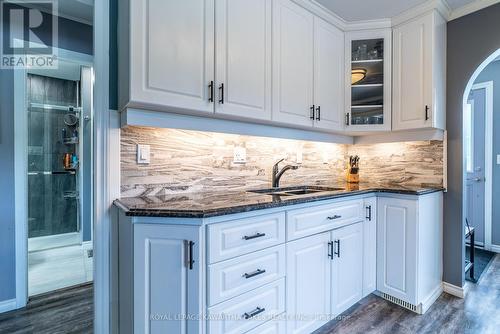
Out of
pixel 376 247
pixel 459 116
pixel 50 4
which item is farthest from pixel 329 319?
pixel 50 4

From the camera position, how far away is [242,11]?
5.28 ft

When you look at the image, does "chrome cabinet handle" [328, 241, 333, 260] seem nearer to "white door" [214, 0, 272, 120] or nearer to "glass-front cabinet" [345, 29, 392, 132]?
"white door" [214, 0, 272, 120]

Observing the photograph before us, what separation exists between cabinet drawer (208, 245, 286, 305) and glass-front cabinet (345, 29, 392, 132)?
1.53 metres

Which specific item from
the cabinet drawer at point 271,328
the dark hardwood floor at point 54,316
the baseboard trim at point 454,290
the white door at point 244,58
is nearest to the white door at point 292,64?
the white door at point 244,58

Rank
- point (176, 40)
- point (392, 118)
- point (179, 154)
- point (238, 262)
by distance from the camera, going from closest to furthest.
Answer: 1. point (238, 262)
2. point (176, 40)
3. point (179, 154)
4. point (392, 118)

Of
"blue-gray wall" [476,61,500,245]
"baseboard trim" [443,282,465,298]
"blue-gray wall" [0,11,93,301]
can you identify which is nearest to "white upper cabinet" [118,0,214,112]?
"blue-gray wall" [0,11,93,301]

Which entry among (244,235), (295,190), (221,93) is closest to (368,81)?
(295,190)

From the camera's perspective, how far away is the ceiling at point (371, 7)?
2072 mm

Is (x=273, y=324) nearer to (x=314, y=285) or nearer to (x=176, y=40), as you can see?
(x=314, y=285)

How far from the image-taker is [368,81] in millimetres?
2414

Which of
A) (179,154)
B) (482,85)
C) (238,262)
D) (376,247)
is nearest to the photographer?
(238,262)

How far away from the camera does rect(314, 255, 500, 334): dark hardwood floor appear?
1789 mm

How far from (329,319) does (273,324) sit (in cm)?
60

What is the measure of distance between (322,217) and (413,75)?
1.55 m
